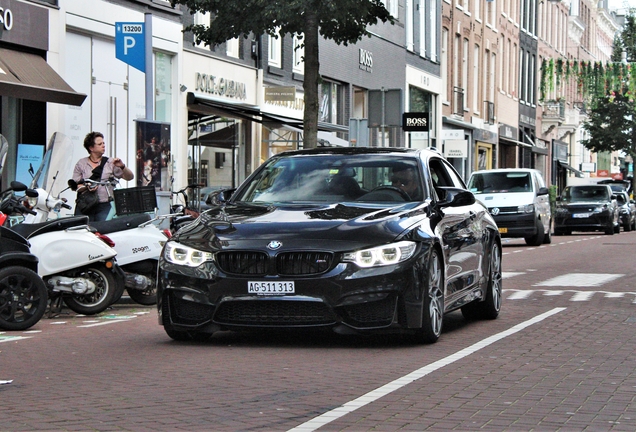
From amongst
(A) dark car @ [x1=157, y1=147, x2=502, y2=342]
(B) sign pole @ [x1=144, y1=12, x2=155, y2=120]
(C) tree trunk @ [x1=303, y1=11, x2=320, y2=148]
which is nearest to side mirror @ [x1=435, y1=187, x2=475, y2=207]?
(A) dark car @ [x1=157, y1=147, x2=502, y2=342]

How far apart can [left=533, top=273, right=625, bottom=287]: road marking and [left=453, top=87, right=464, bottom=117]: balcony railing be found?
35.4m

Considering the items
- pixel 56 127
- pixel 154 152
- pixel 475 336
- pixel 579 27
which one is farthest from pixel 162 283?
pixel 579 27

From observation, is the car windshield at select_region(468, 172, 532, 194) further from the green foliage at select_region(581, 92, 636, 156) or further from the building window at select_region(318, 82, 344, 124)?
the green foliage at select_region(581, 92, 636, 156)

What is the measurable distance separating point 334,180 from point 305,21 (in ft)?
39.2

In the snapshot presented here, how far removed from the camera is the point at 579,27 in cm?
8888

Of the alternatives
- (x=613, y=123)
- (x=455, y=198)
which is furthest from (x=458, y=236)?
(x=613, y=123)

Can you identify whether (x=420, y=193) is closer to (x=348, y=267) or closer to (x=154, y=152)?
(x=348, y=267)

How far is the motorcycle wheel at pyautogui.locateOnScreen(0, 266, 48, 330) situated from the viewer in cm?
1138

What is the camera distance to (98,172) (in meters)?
15.5

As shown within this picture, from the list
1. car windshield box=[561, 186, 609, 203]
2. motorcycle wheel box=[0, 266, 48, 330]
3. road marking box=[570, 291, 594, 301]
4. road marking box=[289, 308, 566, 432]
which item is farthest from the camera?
car windshield box=[561, 186, 609, 203]

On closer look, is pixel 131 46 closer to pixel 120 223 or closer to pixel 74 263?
pixel 120 223

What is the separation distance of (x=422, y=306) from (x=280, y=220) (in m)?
1.21

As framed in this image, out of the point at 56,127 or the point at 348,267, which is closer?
the point at 348,267

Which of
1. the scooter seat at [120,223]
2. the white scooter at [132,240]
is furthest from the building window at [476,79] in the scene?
the scooter seat at [120,223]
